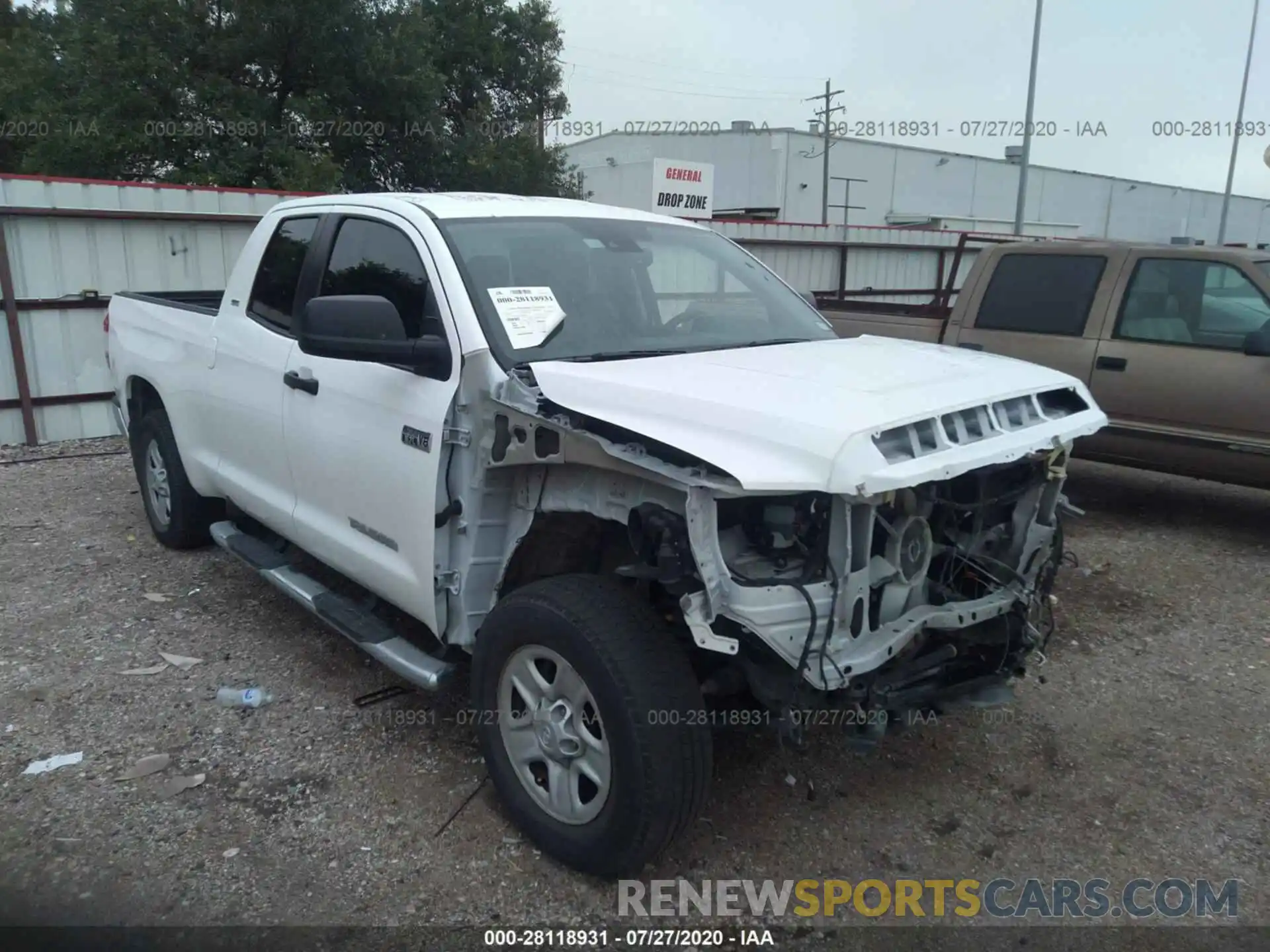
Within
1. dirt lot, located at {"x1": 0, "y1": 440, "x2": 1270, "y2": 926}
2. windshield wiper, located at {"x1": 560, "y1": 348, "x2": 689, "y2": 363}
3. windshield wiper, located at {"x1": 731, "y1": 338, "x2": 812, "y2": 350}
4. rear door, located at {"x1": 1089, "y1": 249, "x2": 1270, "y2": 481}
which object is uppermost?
windshield wiper, located at {"x1": 560, "y1": 348, "x2": 689, "y2": 363}

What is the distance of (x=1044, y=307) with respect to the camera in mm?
6867

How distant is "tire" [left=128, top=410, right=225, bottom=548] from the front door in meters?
1.60

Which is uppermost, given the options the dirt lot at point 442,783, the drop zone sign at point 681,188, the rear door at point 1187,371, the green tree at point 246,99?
the green tree at point 246,99

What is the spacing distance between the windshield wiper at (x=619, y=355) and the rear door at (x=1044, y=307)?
4.08 meters

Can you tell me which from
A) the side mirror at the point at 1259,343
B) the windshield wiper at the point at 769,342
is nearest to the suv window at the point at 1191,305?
the side mirror at the point at 1259,343

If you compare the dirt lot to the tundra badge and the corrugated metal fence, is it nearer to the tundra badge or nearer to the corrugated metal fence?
the tundra badge

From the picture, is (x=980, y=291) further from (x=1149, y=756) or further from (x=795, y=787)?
(x=795, y=787)

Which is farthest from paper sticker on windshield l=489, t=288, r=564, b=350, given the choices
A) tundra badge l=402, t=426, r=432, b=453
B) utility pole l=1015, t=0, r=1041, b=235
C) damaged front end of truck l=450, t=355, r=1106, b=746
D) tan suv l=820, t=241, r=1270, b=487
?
utility pole l=1015, t=0, r=1041, b=235

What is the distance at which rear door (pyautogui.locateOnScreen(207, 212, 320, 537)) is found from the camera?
13.5 ft

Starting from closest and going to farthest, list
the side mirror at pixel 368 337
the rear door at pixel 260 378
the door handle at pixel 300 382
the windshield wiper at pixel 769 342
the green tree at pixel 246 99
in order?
the side mirror at pixel 368 337
the windshield wiper at pixel 769 342
the door handle at pixel 300 382
the rear door at pixel 260 378
the green tree at pixel 246 99

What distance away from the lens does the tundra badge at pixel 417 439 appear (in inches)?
124

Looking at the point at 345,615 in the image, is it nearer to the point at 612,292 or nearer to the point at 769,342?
the point at 612,292

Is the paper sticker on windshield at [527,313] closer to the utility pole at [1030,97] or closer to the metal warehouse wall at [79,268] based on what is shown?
the metal warehouse wall at [79,268]

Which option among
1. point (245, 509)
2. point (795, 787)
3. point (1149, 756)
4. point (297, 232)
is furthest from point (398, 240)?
point (1149, 756)
